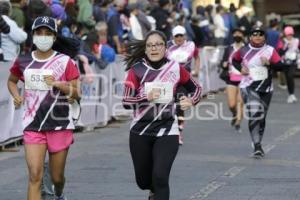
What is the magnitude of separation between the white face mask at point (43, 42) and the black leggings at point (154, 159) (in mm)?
1097

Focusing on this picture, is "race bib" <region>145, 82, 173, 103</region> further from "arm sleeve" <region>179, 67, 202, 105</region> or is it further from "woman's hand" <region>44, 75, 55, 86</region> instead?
"woman's hand" <region>44, 75, 55, 86</region>

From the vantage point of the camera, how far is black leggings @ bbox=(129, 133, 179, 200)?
7742mm

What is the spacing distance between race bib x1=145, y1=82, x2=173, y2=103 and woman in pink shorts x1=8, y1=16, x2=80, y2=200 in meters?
0.65

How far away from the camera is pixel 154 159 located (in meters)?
7.93

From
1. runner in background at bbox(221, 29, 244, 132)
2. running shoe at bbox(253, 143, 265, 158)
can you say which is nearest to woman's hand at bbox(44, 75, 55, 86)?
Answer: running shoe at bbox(253, 143, 265, 158)

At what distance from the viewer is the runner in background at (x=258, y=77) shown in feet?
43.0

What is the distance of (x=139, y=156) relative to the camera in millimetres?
8055

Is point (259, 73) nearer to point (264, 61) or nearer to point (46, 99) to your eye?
point (264, 61)

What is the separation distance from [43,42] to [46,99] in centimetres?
51

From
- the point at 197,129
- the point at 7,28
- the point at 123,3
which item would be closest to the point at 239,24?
the point at 123,3

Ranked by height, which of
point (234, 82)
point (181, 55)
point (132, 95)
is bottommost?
point (234, 82)

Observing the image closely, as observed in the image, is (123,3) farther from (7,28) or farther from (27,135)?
(27,135)

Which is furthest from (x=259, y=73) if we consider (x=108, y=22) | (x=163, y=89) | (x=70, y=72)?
(x=108, y=22)

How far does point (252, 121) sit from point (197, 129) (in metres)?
3.93
